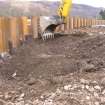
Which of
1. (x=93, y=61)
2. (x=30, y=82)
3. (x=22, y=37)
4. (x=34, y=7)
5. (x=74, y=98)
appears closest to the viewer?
(x=74, y=98)

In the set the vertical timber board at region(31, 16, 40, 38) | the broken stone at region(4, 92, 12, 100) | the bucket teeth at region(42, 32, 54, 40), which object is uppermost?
the vertical timber board at region(31, 16, 40, 38)

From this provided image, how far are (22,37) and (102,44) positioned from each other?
10.2ft

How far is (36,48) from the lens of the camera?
1341 centimetres

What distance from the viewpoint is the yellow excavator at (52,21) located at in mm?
15517

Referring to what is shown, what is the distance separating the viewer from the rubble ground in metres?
6.74

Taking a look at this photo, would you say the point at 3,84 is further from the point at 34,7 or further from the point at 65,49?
the point at 34,7

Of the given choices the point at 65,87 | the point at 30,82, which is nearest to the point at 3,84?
the point at 30,82

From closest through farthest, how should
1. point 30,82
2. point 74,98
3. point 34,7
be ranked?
1. point 74,98
2. point 30,82
3. point 34,7

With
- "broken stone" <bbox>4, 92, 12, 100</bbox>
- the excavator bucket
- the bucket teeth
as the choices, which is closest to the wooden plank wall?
Result: the excavator bucket

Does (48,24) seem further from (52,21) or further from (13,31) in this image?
(13,31)

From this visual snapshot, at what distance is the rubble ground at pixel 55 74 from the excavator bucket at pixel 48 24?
1.75 ft

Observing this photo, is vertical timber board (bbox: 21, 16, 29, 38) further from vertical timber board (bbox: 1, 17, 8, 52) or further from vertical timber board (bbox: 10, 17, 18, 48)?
vertical timber board (bbox: 1, 17, 8, 52)

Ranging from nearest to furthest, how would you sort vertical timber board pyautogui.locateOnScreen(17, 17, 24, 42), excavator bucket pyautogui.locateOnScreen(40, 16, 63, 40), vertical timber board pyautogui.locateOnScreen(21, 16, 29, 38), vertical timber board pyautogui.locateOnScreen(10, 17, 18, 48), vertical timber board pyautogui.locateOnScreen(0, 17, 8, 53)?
vertical timber board pyautogui.locateOnScreen(0, 17, 8, 53) → vertical timber board pyautogui.locateOnScreen(10, 17, 18, 48) → vertical timber board pyautogui.locateOnScreen(17, 17, 24, 42) → vertical timber board pyautogui.locateOnScreen(21, 16, 29, 38) → excavator bucket pyautogui.locateOnScreen(40, 16, 63, 40)

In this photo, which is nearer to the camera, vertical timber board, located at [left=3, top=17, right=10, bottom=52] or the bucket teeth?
vertical timber board, located at [left=3, top=17, right=10, bottom=52]
